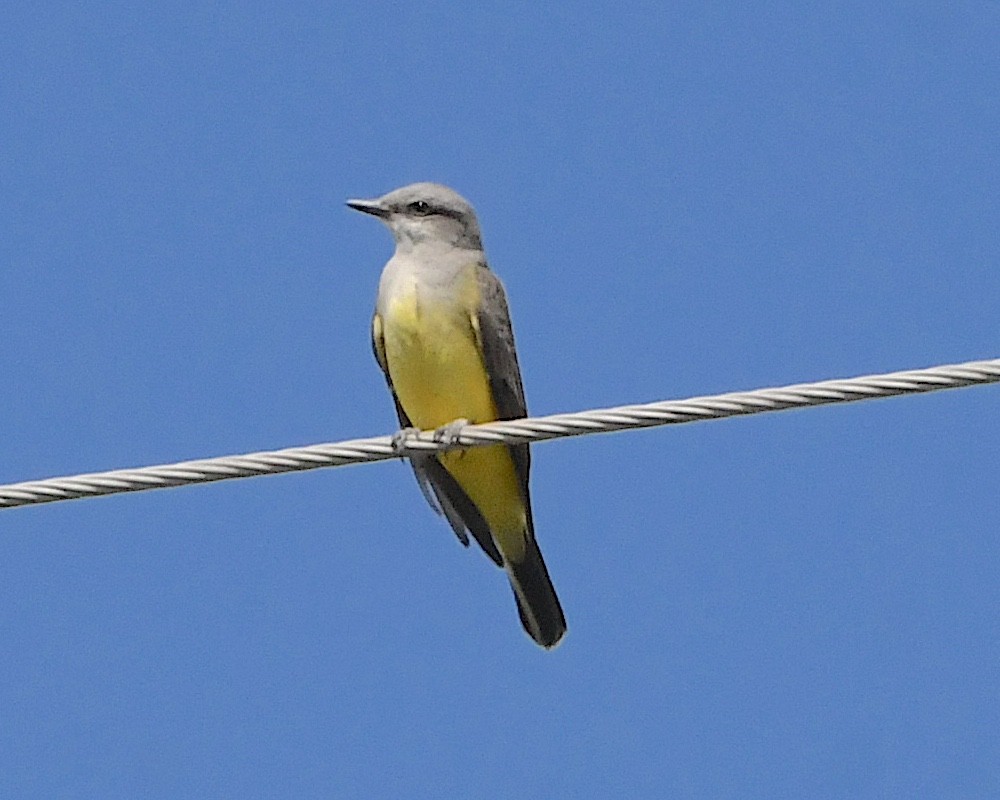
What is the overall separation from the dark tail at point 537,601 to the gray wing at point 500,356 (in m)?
0.53

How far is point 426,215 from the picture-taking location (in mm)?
9422

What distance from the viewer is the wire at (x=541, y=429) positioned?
229 inches

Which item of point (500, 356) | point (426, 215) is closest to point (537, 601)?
point (500, 356)

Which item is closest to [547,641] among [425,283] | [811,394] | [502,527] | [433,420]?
[502,527]

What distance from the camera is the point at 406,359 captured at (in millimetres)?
8648

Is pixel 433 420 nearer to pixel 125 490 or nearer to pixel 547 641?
pixel 547 641

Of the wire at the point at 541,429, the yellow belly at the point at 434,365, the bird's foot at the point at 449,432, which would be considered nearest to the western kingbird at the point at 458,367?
the yellow belly at the point at 434,365

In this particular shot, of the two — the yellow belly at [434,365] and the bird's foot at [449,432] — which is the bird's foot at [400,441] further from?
the yellow belly at [434,365]

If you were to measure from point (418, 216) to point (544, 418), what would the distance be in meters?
3.28

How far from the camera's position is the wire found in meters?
5.81

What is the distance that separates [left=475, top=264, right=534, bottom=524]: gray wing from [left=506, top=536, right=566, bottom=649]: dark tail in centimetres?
53

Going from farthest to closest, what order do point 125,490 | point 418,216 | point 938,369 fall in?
point 418,216
point 125,490
point 938,369

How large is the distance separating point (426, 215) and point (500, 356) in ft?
3.42

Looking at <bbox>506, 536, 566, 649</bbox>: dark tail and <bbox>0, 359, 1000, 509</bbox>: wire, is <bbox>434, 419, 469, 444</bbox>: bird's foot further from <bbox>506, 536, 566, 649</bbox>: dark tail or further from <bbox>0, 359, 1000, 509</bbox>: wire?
<bbox>506, 536, 566, 649</bbox>: dark tail
